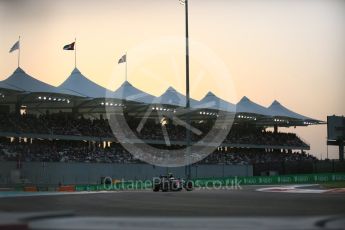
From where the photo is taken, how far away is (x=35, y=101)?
2408 inches

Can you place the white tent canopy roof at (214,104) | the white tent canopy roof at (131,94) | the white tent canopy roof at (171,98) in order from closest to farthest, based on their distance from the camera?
the white tent canopy roof at (131,94)
the white tent canopy roof at (171,98)
the white tent canopy roof at (214,104)

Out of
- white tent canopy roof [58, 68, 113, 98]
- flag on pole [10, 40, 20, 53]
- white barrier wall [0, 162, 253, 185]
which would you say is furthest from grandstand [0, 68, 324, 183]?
flag on pole [10, 40, 20, 53]

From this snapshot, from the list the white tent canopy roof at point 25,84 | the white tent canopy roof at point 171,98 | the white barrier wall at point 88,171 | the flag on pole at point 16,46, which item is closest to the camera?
the white barrier wall at point 88,171

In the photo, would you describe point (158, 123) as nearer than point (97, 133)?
No

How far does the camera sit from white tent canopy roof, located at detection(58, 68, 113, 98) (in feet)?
204

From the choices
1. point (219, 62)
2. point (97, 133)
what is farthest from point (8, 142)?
point (219, 62)

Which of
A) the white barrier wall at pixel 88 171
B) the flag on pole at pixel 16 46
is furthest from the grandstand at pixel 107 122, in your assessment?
the flag on pole at pixel 16 46

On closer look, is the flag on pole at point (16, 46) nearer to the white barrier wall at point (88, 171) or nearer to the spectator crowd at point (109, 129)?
the spectator crowd at point (109, 129)

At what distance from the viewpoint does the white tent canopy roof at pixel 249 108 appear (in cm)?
8294

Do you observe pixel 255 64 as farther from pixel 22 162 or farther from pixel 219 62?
pixel 22 162

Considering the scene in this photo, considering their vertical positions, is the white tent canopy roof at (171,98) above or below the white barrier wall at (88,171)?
above

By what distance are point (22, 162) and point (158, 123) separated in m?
29.9

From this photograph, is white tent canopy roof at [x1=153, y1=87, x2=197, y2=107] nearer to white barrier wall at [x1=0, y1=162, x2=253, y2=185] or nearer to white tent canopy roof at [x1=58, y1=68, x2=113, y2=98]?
white tent canopy roof at [x1=58, y1=68, x2=113, y2=98]

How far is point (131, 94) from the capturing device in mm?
67812
